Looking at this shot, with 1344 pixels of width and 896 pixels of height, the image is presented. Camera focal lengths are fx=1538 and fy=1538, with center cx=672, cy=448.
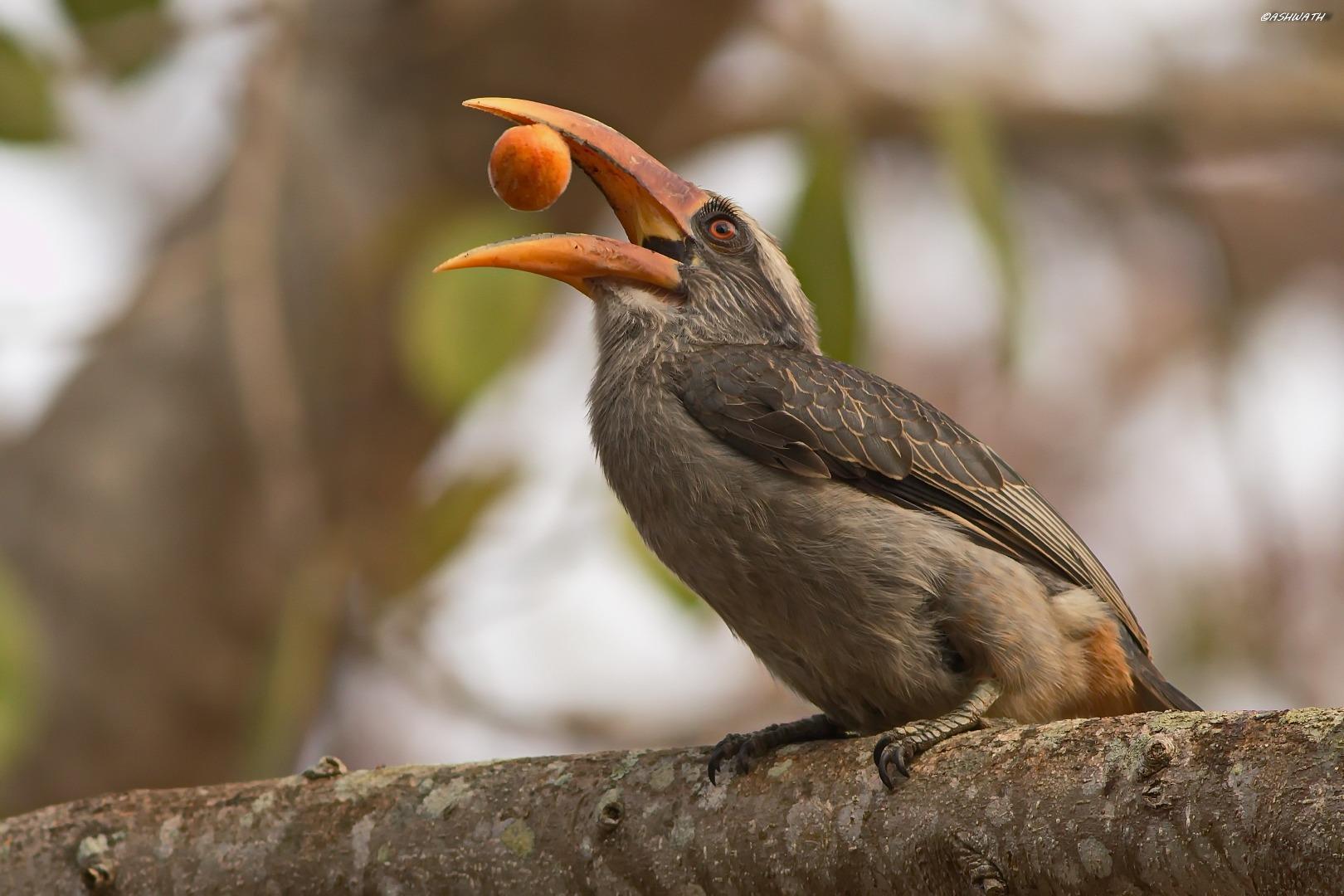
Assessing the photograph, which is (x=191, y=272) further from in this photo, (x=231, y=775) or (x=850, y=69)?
(x=850, y=69)

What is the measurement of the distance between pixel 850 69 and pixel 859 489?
11.3 ft

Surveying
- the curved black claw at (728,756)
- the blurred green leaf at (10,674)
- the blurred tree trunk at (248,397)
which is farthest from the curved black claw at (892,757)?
the blurred tree trunk at (248,397)

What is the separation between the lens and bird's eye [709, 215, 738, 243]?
403 cm

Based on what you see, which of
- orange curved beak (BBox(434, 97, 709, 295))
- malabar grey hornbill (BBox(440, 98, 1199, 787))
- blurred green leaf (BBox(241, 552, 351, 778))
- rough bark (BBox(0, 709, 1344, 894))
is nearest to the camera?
rough bark (BBox(0, 709, 1344, 894))

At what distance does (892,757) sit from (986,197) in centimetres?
179

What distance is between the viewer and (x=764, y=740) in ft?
9.75

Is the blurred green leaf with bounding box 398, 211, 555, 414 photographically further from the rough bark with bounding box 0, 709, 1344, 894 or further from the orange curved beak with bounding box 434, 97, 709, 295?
the rough bark with bounding box 0, 709, 1344, 894

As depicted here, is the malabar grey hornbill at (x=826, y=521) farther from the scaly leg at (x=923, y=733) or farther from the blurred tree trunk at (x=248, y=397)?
the blurred tree trunk at (x=248, y=397)

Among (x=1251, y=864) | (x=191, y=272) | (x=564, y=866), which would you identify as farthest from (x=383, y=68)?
(x=1251, y=864)

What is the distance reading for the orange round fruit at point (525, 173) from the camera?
3.39 meters

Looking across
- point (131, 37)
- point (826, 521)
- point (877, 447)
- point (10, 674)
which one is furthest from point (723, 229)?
point (131, 37)

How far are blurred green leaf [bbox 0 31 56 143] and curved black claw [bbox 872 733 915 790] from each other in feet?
11.0

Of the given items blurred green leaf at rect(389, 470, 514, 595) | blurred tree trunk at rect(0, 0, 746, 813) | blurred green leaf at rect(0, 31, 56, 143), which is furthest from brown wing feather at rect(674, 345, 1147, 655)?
blurred green leaf at rect(0, 31, 56, 143)

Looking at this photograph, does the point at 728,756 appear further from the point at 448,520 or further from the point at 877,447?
the point at 448,520
